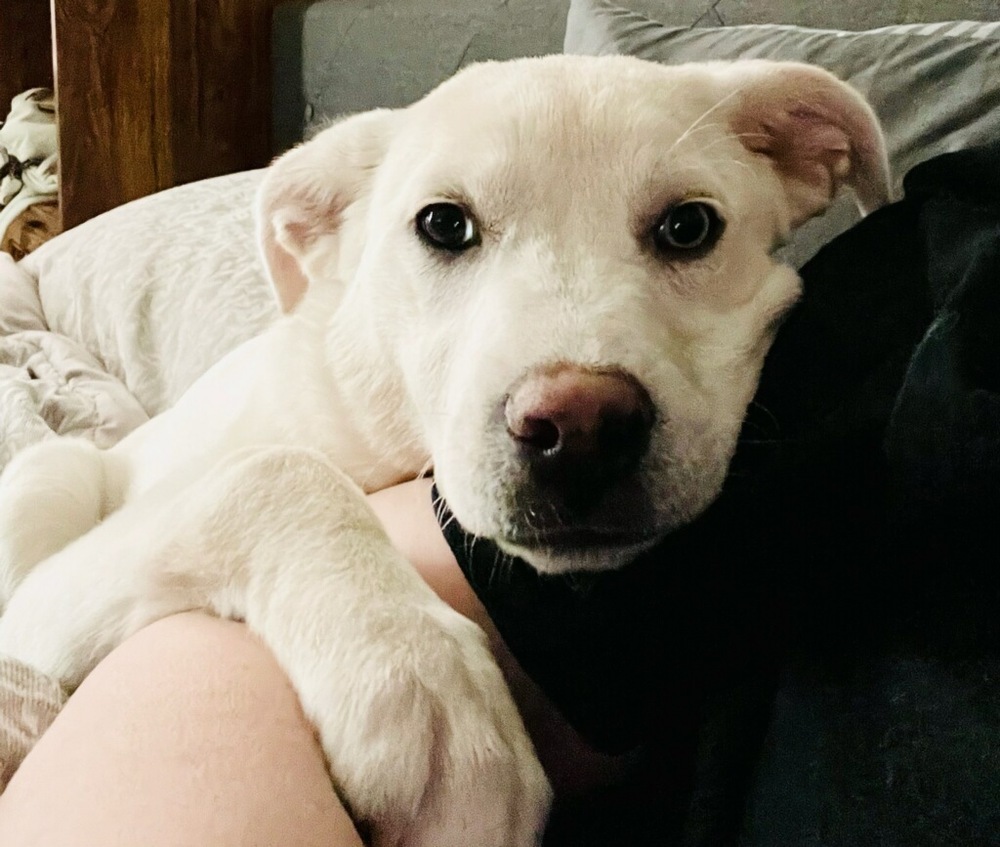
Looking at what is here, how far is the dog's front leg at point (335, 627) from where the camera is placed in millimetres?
646

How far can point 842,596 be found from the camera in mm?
625

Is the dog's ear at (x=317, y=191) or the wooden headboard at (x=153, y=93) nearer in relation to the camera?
the dog's ear at (x=317, y=191)

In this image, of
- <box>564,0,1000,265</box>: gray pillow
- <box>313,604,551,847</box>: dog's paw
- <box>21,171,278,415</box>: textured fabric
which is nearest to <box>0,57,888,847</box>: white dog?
<box>313,604,551,847</box>: dog's paw

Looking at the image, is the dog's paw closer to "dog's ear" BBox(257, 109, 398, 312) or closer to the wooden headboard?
"dog's ear" BBox(257, 109, 398, 312)

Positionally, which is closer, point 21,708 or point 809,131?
point 21,708

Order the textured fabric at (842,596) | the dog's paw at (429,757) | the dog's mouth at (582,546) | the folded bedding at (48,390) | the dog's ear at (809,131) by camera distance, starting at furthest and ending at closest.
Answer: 1. the folded bedding at (48,390)
2. the dog's ear at (809,131)
3. the dog's mouth at (582,546)
4. the dog's paw at (429,757)
5. the textured fabric at (842,596)

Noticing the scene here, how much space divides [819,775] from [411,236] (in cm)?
80

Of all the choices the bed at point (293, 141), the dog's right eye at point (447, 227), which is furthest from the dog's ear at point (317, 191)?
the bed at point (293, 141)

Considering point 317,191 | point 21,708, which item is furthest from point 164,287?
point 21,708

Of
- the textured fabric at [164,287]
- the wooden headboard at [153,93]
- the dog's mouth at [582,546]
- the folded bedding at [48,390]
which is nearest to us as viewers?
the dog's mouth at [582,546]

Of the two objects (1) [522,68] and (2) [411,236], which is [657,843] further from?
(1) [522,68]

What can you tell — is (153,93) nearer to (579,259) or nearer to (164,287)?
(164,287)

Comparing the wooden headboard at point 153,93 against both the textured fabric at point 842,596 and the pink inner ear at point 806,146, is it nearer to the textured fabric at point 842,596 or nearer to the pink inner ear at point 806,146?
the pink inner ear at point 806,146

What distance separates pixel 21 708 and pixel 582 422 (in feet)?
2.02
